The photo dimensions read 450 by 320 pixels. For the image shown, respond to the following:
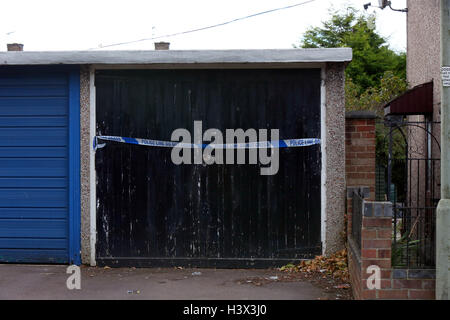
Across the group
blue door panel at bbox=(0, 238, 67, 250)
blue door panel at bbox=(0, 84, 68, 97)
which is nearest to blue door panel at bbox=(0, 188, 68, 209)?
blue door panel at bbox=(0, 238, 67, 250)

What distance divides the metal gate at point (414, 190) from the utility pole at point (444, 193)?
22 cm

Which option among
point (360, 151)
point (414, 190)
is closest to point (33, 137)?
point (360, 151)

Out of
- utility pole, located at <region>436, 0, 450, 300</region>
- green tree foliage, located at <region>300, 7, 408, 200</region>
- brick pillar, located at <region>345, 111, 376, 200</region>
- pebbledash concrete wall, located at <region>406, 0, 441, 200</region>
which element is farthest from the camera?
green tree foliage, located at <region>300, 7, 408, 200</region>

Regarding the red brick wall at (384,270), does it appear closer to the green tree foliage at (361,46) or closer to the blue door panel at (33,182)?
the blue door panel at (33,182)

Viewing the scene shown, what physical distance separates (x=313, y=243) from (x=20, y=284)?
12.0ft

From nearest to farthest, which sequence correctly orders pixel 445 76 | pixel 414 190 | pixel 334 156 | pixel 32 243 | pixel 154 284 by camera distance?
pixel 445 76, pixel 154 284, pixel 334 156, pixel 32 243, pixel 414 190

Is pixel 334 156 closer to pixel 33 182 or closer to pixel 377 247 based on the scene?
pixel 377 247

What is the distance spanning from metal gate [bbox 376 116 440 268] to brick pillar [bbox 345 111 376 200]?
0.27 meters

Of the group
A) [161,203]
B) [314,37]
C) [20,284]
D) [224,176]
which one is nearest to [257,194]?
[224,176]

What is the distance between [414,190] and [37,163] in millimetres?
7591

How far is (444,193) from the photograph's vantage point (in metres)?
5.45

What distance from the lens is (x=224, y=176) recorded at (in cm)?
830

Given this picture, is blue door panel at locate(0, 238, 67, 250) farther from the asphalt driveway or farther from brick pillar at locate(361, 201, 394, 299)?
brick pillar at locate(361, 201, 394, 299)

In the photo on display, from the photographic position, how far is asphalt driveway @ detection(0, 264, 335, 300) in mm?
6848
